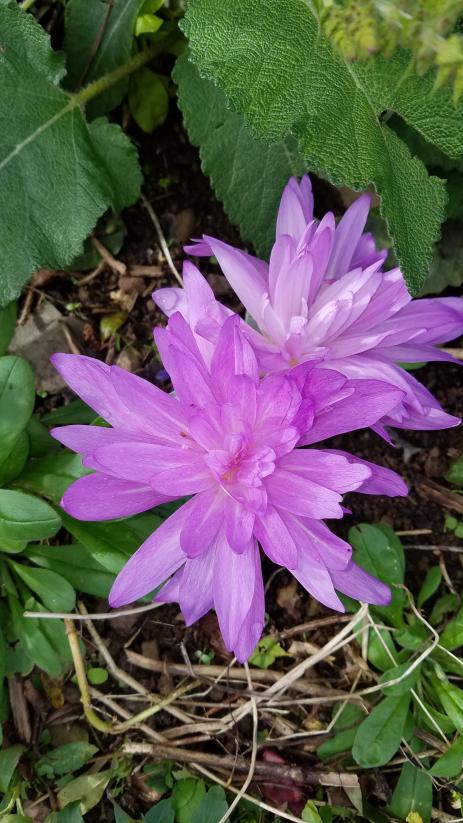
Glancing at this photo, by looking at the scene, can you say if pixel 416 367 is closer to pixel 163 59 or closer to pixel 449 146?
pixel 449 146

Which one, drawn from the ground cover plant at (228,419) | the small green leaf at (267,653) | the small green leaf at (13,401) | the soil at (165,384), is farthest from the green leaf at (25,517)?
the small green leaf at (267,653)

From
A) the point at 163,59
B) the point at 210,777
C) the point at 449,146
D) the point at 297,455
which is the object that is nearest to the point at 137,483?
the point at 297,455

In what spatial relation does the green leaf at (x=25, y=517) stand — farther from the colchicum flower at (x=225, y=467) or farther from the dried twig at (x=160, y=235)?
the dried twig at (x=160, y=235)

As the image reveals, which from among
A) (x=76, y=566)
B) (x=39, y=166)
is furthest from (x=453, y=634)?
(x=39, y=166)

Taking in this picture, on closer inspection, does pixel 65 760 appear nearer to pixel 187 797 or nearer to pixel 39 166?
pixel 187 797

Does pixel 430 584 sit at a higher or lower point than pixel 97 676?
higher

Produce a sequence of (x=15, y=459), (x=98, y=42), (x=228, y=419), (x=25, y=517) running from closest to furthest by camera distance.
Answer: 1. (x=228, y=419)
2. (x=25, y=517)
3. (x=15, y=459)
4. (x=98, y=42)

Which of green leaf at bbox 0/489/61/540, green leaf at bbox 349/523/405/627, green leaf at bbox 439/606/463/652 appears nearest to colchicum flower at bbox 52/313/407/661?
green leaf at bbox 0/489/61/540
